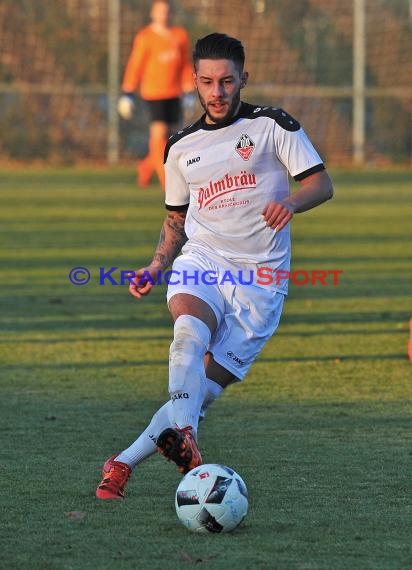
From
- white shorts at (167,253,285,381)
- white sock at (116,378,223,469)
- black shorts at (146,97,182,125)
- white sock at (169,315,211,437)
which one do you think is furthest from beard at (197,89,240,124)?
black shorts at (146,97,182,125)

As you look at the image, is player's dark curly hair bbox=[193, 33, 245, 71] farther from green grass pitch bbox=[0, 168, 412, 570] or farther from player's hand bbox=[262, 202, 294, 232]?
green grass pitch bbox=[0, 168, 412, 570]

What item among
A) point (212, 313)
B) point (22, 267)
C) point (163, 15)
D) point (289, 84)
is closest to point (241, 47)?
point (212, 313)

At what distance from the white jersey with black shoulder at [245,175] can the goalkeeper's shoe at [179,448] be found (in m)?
0.96

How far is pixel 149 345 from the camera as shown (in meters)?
9.02

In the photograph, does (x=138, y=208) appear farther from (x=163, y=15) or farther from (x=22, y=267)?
(x=22, y=267)

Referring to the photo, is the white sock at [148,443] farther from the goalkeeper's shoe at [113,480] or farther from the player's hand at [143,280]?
the player's hand at [143,280]

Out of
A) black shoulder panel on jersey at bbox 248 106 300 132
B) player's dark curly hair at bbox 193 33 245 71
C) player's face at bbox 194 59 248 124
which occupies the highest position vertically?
player's dark curly hair at bbox 193 33 245 71

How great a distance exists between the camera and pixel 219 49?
18.1 feet

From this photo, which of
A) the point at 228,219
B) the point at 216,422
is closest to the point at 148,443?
the point at 228,219

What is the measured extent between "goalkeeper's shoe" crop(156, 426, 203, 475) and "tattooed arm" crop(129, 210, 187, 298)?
0.81m

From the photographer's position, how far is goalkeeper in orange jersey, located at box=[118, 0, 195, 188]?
67.7 ft

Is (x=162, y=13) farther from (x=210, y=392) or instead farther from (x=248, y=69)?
(x=210, y=392)

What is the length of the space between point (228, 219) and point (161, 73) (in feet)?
51.6

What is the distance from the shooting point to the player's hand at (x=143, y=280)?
5.54 meters
